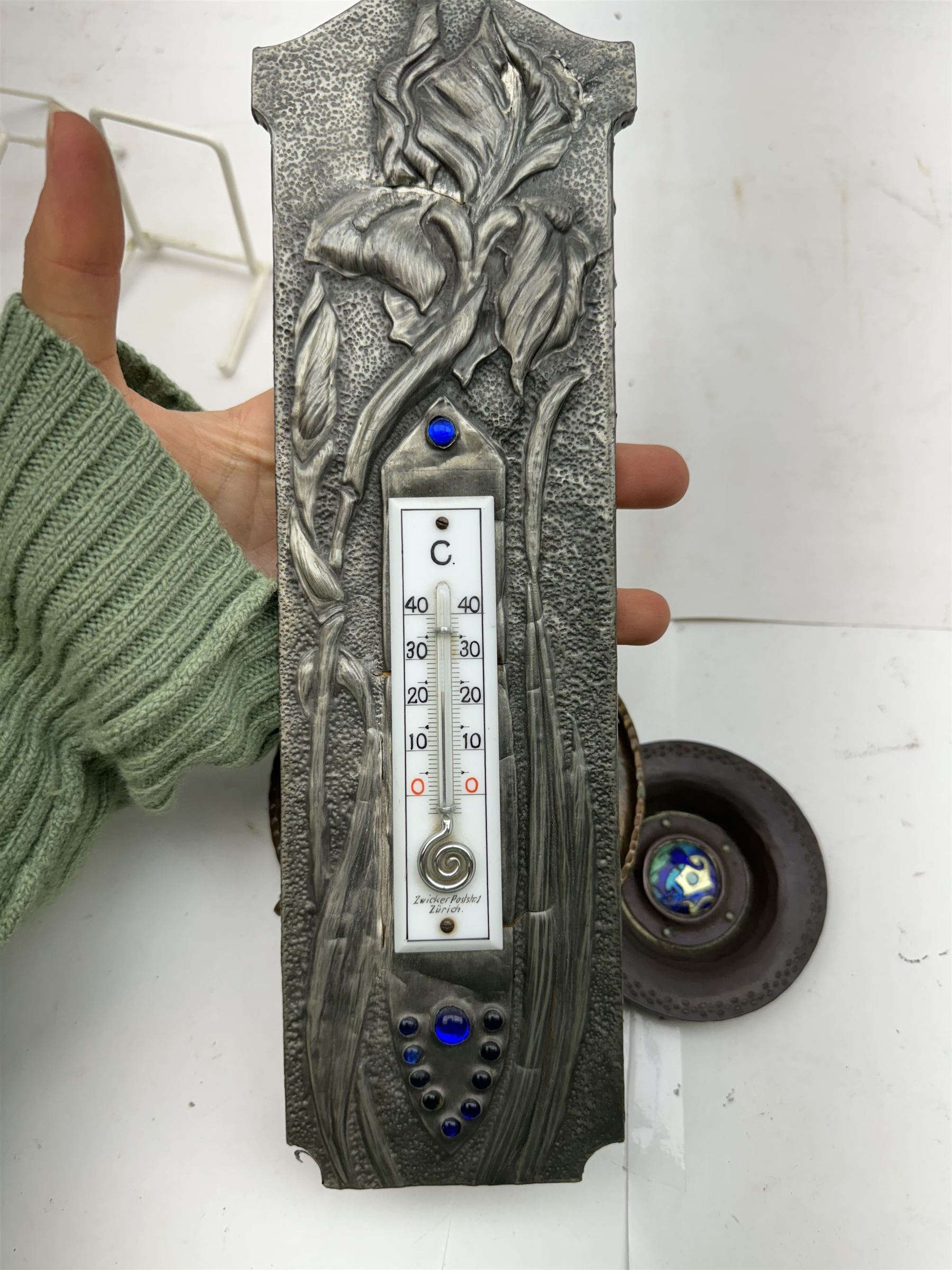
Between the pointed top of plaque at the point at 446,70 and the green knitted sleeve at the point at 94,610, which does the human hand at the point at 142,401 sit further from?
the pointed top of plaque at the point at 446,70

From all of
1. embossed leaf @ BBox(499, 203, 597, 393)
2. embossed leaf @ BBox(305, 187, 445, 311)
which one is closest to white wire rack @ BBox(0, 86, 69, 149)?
embossed leaf @ BBox(305, 187, 445, 311)

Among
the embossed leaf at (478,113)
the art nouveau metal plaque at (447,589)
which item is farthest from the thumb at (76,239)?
the embossed leaf at (478,113)

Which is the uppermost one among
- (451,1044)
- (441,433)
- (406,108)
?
(406,108)

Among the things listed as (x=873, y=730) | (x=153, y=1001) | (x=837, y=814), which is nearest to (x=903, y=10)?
(x=873, y=730)

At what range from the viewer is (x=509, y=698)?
0.80 m

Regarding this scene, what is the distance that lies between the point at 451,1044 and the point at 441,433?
571mm

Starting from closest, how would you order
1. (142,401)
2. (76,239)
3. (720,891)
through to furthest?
1. (76,239)
2. (142,401)
3. (720,891)

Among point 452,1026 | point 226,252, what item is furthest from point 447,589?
point 226,252

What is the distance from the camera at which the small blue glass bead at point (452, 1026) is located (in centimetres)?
78

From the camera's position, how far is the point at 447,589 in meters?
0.79

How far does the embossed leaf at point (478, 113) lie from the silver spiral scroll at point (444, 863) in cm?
60

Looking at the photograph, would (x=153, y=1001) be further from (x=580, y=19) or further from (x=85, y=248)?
(x=580, y=19)

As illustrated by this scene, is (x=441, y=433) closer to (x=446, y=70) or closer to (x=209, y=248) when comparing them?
(x=446, y=70)

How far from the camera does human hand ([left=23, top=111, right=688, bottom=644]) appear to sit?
2.54 feet
